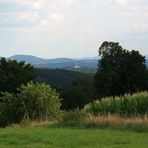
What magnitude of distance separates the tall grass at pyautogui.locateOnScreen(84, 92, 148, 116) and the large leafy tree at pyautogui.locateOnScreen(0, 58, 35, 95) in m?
53.9

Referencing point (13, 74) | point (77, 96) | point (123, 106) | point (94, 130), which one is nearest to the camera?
point (94, 130)

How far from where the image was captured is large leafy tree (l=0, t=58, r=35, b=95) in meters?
83.8

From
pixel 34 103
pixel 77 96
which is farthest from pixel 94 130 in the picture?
pixel 77 96

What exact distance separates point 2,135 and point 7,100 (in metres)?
28.9

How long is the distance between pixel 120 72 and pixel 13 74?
17.5 m

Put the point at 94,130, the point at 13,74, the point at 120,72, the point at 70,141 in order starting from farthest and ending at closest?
the point at 13,74
the point at 120,72
the point at 94,130
the point at 70,141

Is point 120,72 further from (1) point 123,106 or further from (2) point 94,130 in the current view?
(2) point 94,130

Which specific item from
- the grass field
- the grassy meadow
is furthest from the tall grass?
the grass field

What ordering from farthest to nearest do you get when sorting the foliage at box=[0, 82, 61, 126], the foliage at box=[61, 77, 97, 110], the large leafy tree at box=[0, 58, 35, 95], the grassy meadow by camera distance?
the foliage at box=[61, 77, 97, 110]
the large leafy tree at box=[0, 58, 35, 95]
the foliage at box=[0, 82, 61, 126]
the grassy meadow

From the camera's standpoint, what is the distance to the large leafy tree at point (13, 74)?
83750mm

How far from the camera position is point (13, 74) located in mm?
86250

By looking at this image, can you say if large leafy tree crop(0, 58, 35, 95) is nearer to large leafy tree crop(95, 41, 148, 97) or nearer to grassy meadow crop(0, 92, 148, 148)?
large leafy tree crop(95, 41, 148, 97)

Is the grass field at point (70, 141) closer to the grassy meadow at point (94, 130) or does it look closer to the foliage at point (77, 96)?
the grassy meadow at point (94, 130)

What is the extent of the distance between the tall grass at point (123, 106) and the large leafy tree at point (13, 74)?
53.9 m
